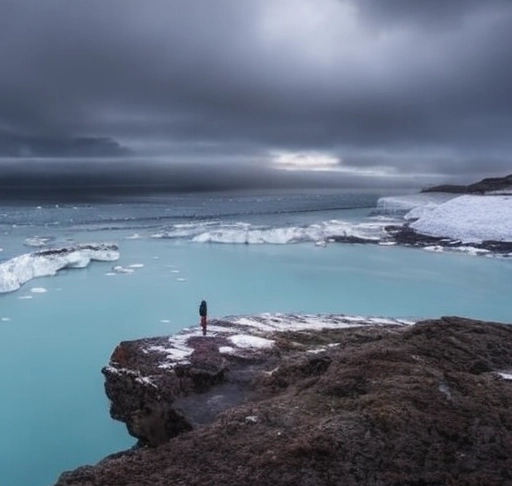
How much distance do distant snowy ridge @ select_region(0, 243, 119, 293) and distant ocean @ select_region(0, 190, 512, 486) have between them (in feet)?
0.22

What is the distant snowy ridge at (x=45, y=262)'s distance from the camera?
1612 cm

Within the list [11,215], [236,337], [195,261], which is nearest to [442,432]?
[236,337]

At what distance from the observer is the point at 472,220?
30.0m

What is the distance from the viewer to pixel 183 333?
8.69 metres

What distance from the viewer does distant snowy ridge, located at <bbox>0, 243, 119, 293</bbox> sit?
16123 millimetres

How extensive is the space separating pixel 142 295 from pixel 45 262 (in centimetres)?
497

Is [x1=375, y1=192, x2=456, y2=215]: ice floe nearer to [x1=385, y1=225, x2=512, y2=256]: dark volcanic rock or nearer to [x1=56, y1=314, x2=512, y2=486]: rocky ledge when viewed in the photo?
[x1=385, y1=225, x2=512, y2=256]: dark volcanic rock

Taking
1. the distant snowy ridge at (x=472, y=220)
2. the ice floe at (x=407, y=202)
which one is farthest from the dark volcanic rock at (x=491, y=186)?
the distant snowy ridge at (x=472, y=220)

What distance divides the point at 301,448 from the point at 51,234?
27229 millimetres

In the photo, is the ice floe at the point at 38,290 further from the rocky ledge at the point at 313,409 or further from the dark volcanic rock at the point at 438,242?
the dark volcanic rock at the point at 438,242

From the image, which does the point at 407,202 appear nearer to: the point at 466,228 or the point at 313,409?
the point at 466,228

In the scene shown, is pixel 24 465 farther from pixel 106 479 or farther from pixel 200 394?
pixel 106 479

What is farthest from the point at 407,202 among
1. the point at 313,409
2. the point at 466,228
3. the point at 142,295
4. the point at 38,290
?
the point at 313,409

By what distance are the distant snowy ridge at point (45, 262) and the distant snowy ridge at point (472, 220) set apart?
631 inches
